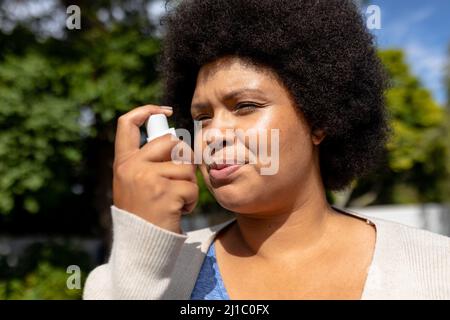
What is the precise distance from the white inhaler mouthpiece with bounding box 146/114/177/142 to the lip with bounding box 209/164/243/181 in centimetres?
20

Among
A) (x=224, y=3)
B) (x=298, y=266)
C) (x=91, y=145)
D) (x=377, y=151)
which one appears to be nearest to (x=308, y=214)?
(x=298, y=266)

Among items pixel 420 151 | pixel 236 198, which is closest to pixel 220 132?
pixel 236 198

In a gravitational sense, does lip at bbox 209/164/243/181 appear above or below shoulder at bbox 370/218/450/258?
above

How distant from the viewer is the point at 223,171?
1330 mm

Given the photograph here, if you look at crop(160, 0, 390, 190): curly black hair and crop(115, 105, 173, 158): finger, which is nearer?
crop(115, 105, 173, 158): finger

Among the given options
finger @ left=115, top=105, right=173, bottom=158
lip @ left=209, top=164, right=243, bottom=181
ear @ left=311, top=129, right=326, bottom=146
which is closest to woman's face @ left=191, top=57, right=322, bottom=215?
lip @ left=209, top=164, right=243, bottom=181

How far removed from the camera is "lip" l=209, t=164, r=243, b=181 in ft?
4.35

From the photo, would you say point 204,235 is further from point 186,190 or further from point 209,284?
point 186,190

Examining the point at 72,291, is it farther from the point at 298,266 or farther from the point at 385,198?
the point at 385,198

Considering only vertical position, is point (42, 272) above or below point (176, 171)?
below

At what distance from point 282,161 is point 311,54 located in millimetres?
412

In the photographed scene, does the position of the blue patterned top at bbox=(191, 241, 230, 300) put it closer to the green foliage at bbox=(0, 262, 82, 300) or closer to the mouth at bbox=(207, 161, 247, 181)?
the mouth at bbox=(207, 161, 247, 181)

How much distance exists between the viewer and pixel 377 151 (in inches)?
74.4

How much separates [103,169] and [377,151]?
137 inches
